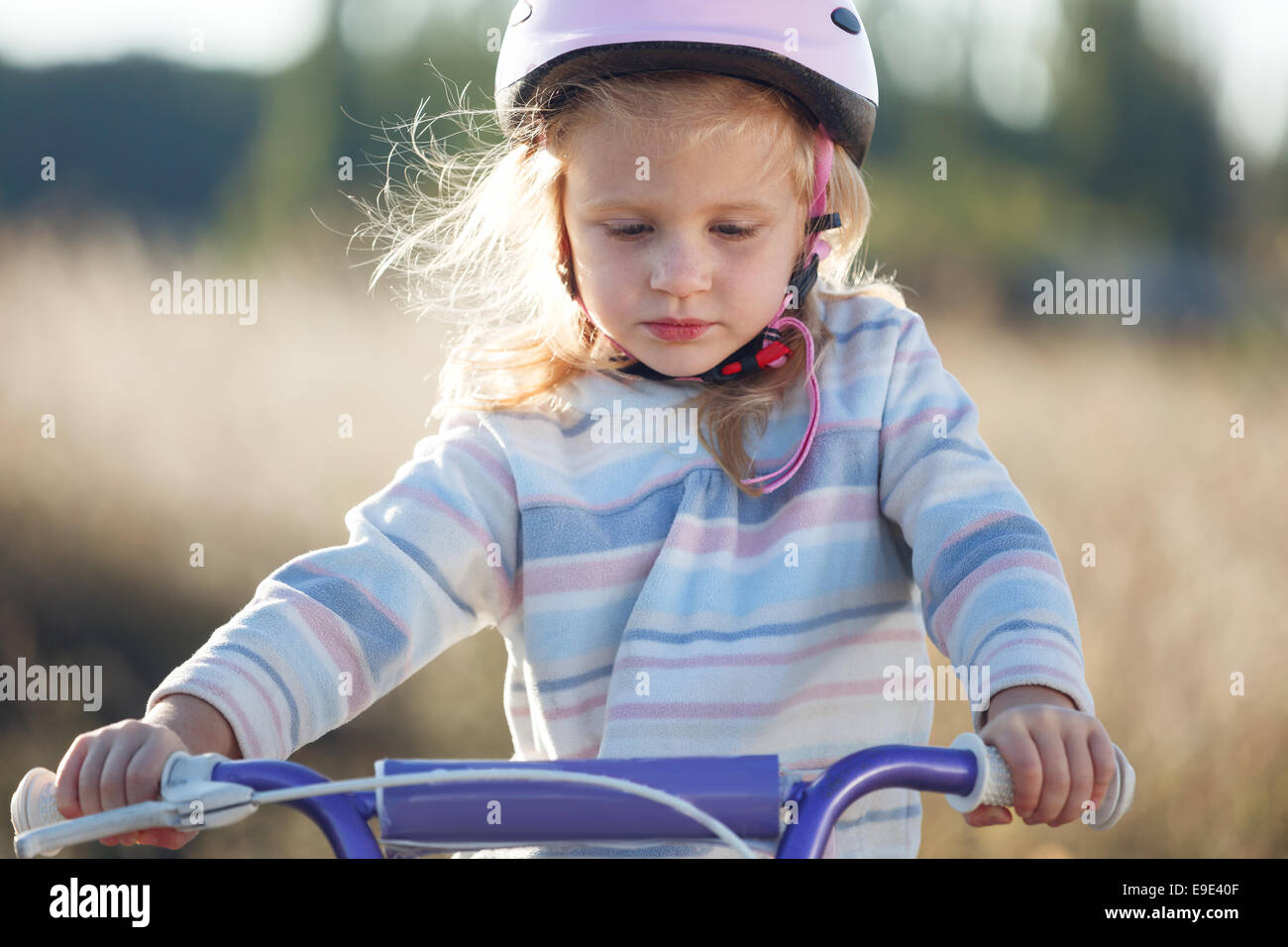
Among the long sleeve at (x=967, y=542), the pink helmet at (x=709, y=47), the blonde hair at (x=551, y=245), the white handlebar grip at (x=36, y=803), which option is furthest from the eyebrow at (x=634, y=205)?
the white handlebar grip at (x=36, y=803)

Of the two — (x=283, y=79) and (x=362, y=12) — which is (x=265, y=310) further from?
(x=283, y=79)

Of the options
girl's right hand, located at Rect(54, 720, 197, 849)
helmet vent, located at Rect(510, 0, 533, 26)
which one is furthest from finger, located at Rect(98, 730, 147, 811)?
helmet vent, located at Rect(510, 0, 533, 26)

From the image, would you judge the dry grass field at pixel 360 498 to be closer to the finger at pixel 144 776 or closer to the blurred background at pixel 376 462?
the blurred background at pixel 376 462

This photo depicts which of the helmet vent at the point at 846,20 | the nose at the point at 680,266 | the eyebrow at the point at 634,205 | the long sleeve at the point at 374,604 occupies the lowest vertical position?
the long sleeve at the point at 374,604

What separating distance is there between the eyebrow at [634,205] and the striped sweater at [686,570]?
35cm

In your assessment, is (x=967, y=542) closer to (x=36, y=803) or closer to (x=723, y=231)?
(x=723, y=231)

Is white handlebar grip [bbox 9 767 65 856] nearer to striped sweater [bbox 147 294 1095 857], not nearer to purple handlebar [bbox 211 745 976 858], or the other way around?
purple handlebar [bbox 211 745 976 858]

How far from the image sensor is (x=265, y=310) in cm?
682

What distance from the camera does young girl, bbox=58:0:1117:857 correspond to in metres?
2.18

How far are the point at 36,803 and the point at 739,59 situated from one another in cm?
160

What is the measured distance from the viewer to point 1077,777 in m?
1.63

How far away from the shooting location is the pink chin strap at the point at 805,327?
234cm
